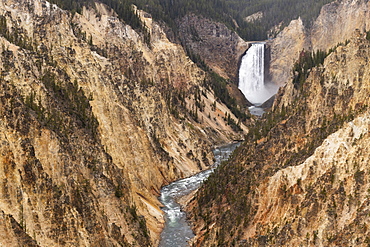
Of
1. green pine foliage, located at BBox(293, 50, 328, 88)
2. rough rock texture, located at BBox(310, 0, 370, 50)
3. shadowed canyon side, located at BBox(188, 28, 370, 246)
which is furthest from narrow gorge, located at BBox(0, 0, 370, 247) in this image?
rough rock texture, located at BBox(310, 0, 370, 50)

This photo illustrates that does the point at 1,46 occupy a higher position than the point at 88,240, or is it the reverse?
the point at 1,46

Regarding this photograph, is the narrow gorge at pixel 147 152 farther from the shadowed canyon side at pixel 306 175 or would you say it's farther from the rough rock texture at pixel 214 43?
the rough rock texture at pixel 214 43

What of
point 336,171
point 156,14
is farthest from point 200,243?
point 156,14

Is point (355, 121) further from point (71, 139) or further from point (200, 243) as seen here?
point (71, 139)

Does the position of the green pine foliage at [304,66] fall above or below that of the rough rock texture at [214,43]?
below

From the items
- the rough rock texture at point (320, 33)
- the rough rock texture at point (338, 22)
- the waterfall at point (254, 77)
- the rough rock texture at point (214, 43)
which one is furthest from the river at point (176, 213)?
the rough rock texture at point (214, 43)

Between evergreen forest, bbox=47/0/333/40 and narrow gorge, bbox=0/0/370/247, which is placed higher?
evergreen forest, bbox=47/0/333/40

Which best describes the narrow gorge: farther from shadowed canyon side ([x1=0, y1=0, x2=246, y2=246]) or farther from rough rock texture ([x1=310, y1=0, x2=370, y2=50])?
rough rock texture ([x1=310, y1=0, x2=370, y2=50])
